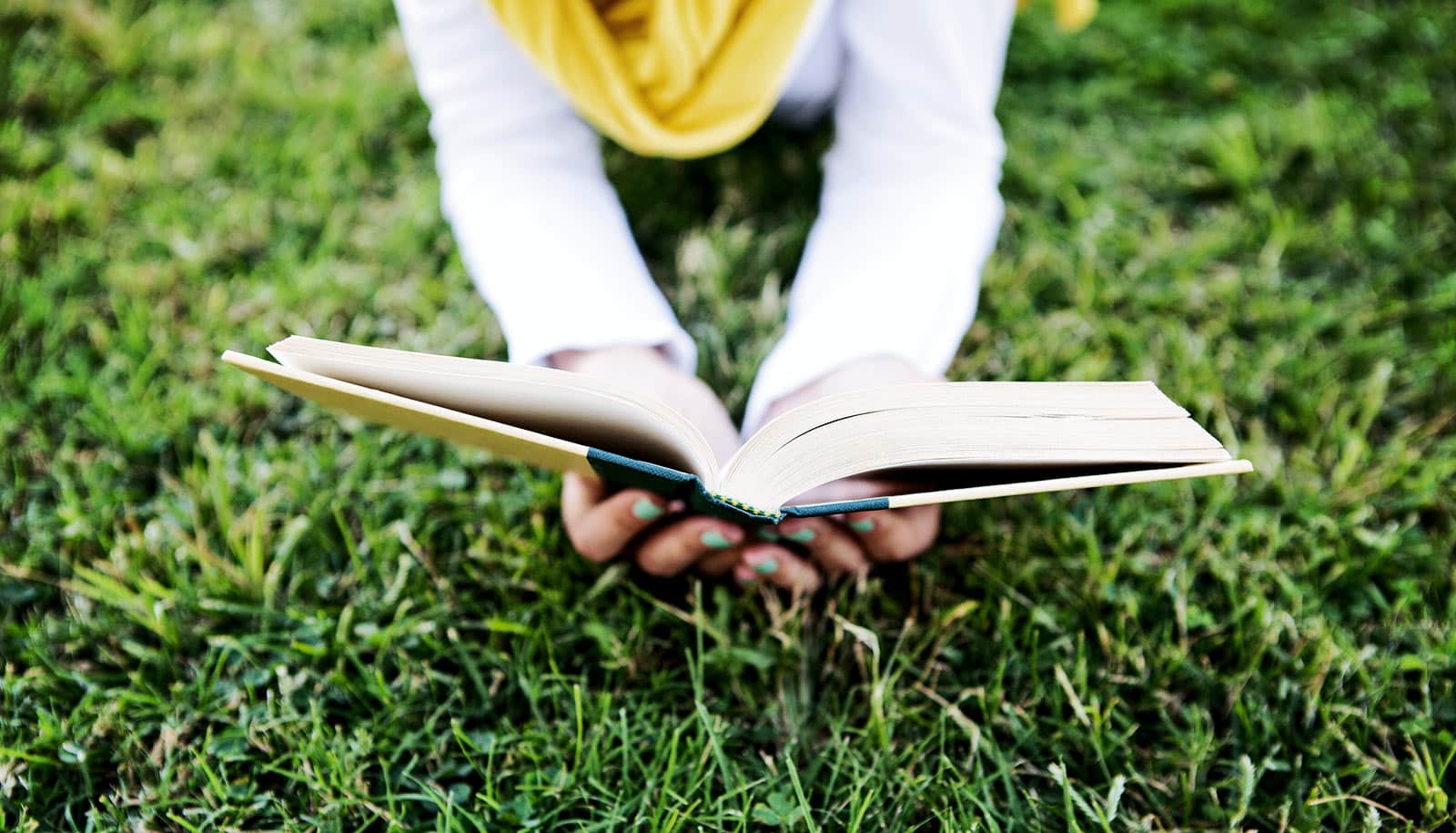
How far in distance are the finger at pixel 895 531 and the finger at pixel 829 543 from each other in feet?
0.05

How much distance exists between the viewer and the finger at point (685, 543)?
116 cm

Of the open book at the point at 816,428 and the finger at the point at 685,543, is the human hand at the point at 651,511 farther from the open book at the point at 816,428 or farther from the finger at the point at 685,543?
the open book at the point at 816,428

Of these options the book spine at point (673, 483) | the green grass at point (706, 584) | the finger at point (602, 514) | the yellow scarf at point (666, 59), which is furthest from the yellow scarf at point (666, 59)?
the book spine at point (673, 483)

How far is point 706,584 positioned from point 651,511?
0.24 meters

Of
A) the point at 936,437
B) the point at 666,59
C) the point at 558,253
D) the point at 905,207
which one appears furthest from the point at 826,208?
the point at 936,437

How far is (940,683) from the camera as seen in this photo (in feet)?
4.17

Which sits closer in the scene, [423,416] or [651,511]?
[423,416]

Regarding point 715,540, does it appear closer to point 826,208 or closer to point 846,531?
point 846,531

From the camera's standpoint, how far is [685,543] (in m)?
1.19

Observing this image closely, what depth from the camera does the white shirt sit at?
4.33 ft

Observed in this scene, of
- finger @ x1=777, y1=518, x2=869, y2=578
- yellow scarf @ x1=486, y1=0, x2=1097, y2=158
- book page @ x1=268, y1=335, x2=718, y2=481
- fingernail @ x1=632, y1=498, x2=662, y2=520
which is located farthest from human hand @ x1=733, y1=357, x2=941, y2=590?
yellow scarf @ x1=486, y1=0, x2=1097, y2=158

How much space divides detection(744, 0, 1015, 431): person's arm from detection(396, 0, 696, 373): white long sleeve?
213mm

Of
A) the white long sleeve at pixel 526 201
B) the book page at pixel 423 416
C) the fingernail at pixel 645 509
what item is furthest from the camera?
the white long sleeve at pixel 526 201

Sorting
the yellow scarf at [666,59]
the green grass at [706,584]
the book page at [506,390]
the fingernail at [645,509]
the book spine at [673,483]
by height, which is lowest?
the green grass at [706,584]
